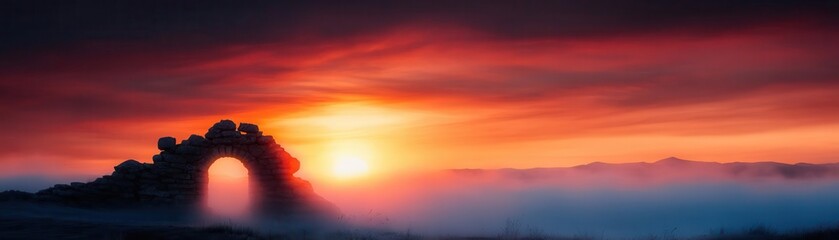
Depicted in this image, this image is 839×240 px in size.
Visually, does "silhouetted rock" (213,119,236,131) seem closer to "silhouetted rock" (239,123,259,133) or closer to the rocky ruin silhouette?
the rocky ruin silhouette

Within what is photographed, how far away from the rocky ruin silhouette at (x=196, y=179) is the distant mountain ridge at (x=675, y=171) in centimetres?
5110

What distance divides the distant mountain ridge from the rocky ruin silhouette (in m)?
51.1

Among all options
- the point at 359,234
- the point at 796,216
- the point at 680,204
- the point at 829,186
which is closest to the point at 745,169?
the point at 829,186

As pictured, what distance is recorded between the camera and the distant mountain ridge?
6956 centimetres

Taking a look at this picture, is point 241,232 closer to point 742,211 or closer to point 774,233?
point 774,233

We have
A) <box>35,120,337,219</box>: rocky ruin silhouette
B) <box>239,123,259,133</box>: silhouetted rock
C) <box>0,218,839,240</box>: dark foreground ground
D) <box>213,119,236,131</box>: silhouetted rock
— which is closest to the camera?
<box>0,218,839,240</box>: dark foreground ground

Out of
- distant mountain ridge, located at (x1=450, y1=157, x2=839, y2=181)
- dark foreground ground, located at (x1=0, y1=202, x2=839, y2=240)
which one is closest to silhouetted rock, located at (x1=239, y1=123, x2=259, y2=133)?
dark foreground ground, located at (x1=0, y1=202, x2=839, y2=240)

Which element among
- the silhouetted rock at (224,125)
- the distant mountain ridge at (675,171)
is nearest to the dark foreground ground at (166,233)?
the silhouetted rock at (224,125)

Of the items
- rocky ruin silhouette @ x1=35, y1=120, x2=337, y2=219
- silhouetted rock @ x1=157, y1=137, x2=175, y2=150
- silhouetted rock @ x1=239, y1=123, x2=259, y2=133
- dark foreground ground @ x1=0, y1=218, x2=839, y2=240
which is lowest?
dark foreground ground @ x1=0, y1=218, x2=839, y2=240

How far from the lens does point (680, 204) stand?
2338 inches

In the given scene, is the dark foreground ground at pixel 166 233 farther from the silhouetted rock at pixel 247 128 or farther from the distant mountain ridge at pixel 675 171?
the distant mountain ridge at pixel 675 171

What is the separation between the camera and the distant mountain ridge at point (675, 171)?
228ft

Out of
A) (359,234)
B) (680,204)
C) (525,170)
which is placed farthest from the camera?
(525,170)

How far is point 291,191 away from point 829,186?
153 ft
